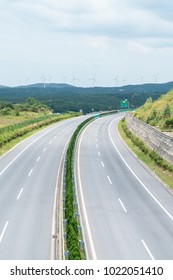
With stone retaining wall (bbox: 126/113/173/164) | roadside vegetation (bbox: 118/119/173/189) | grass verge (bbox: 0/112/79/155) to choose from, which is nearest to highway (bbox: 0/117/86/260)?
grass verge (bbox: 0/112/79/155)

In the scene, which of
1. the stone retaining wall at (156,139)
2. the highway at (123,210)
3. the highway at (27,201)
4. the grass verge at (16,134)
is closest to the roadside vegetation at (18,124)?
the grass verge at (16,134)

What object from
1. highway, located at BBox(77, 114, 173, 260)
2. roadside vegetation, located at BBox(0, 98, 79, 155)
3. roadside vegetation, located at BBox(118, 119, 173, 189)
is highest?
roadside vegetation, located at BBox(0, 98, 79, 155)

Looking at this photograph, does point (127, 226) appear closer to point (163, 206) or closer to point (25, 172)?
point (163, 206)

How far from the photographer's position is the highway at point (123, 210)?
82.3ft

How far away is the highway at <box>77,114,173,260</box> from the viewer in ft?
82.3

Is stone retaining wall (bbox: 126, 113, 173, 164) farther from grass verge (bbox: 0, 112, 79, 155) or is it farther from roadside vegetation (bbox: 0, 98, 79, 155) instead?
roadside vegetation (bbox: 0, 98, 79, 155)

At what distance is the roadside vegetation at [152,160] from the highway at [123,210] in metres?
1.13

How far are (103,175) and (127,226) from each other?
55.0 ft

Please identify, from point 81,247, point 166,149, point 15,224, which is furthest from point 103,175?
point 81,247

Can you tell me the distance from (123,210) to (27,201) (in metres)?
7.87

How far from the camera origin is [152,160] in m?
53.7

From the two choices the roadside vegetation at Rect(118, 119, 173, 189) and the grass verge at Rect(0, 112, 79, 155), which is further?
the grass verge at Rect(0, 112, 79, 155)

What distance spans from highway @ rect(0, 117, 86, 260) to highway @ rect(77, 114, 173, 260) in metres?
2.69

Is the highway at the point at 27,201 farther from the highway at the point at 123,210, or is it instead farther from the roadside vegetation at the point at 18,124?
the roadside vegetation at the point at 18,124
